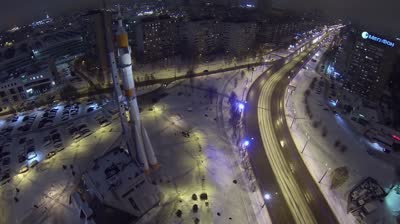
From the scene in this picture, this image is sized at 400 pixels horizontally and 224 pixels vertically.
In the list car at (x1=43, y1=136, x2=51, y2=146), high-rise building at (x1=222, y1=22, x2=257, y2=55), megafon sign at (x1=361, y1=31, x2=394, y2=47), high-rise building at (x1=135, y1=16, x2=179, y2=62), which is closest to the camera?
car at (x1=43, y1=136, x2=51, y2=146)

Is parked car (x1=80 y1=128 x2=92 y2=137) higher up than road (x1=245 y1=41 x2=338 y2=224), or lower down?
higher up

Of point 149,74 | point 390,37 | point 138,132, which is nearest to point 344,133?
point 390,37

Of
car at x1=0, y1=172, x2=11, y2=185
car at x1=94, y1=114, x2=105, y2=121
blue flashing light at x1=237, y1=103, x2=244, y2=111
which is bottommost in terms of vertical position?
car at x1=0, y1=172, x2=11, y2=185

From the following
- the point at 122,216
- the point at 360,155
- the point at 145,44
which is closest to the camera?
the point at 122,216

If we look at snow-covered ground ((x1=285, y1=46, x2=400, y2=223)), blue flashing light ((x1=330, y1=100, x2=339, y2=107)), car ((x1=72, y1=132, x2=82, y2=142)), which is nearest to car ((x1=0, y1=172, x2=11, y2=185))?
car ((x1=72, y1=132, x2=82, y2=142))

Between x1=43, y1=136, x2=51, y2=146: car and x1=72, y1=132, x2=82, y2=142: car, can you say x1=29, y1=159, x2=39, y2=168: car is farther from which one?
x1=72, y1=132, x2=82, y2=142: car

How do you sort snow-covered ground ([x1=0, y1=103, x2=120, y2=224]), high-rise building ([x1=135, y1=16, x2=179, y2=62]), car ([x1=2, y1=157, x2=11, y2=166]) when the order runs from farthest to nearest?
high-rise building ([x1=135, y1=16, x2=179, y2=62])
car ([x1=2, y1=157, x2=11, y2=166])
snow-covered ground ([x1=0, y1=103, x2=120, y2=224])

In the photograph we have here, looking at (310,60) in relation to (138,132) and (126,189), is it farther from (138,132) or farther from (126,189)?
(126,189)
